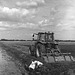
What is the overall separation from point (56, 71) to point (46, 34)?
6.86m

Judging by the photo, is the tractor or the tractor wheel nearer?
the tractor

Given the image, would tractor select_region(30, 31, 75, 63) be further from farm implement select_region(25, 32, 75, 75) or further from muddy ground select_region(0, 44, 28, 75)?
muddy ground select_region(0, 44, 28, 75)

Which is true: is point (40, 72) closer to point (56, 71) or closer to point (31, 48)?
point (56, 71)

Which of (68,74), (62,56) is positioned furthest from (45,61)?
(68,74)

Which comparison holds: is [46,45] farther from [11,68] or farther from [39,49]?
[11,68]

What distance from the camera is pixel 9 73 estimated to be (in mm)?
13391

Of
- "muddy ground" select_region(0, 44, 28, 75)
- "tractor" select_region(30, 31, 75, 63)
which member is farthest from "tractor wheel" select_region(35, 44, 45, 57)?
"muddy ground" select_region(0, 44, 28, 75)

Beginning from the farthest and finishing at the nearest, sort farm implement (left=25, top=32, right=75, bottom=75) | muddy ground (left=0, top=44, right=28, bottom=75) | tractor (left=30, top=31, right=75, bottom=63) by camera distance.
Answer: tractor (left=30, top=31, right=75, bottom=63), farm implement (left=25, top=32, right=75, bottom=75), muddy ground (left=0, top=44, right=28, bottom=75)

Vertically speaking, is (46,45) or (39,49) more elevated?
(46,45)

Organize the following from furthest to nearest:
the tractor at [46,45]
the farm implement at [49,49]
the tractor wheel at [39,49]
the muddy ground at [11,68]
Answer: the tractor wheel at [39,49] < the tractor at [46,45] < the farm implement at [49,49] < the muddy ground at [11,68]

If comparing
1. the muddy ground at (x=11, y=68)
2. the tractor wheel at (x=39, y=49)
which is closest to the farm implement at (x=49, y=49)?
the tractor wheel at (x=39, y=49)

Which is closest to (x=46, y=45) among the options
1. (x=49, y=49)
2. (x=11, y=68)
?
(x=49, y=49)

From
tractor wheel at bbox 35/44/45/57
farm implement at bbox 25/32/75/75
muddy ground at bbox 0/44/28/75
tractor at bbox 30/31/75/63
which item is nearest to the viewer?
muddy ground at bbox 0/44/28/75

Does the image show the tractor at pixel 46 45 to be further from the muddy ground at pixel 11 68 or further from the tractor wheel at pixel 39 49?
the muddy ground at pixel 11 68
